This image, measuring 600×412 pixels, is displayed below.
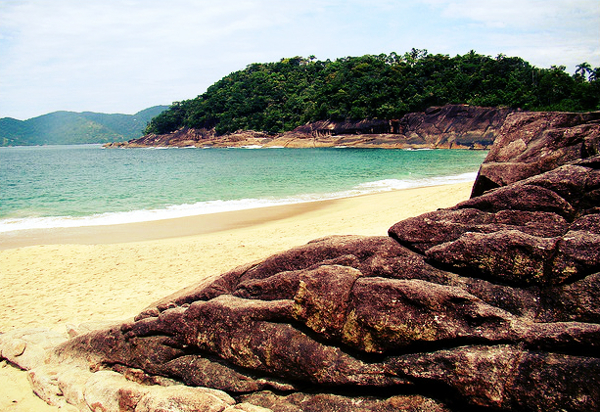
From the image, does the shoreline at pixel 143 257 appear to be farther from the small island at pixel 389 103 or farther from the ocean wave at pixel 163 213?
the small island at pixel 389 103

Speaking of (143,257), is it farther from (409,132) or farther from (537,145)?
(409,132)

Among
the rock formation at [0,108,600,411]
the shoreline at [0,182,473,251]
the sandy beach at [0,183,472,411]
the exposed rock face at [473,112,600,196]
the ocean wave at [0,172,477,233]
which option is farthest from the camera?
the ocean wave at [0,172,477,233]

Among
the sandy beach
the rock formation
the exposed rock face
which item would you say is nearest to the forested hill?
the sandy beach

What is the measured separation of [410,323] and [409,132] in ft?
314

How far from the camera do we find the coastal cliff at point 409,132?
86562 mm

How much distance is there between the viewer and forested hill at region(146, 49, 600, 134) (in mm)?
83750

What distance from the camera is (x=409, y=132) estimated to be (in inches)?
3733

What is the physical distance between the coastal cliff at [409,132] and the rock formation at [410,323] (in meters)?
85.2

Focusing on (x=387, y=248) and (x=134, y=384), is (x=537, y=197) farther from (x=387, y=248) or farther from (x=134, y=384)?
(x=134, y=384)

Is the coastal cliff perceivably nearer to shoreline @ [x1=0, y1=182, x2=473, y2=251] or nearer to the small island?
the small island

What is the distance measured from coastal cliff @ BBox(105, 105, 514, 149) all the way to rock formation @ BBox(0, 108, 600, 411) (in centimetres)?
8522

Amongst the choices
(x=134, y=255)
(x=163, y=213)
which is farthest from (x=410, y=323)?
(x=163, y=213)

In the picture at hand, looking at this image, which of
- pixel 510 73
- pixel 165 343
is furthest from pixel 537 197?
pixel 510 73

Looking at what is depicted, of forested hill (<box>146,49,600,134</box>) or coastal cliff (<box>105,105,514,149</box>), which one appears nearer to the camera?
forested hill (<box>146,49,600,134</box>)
